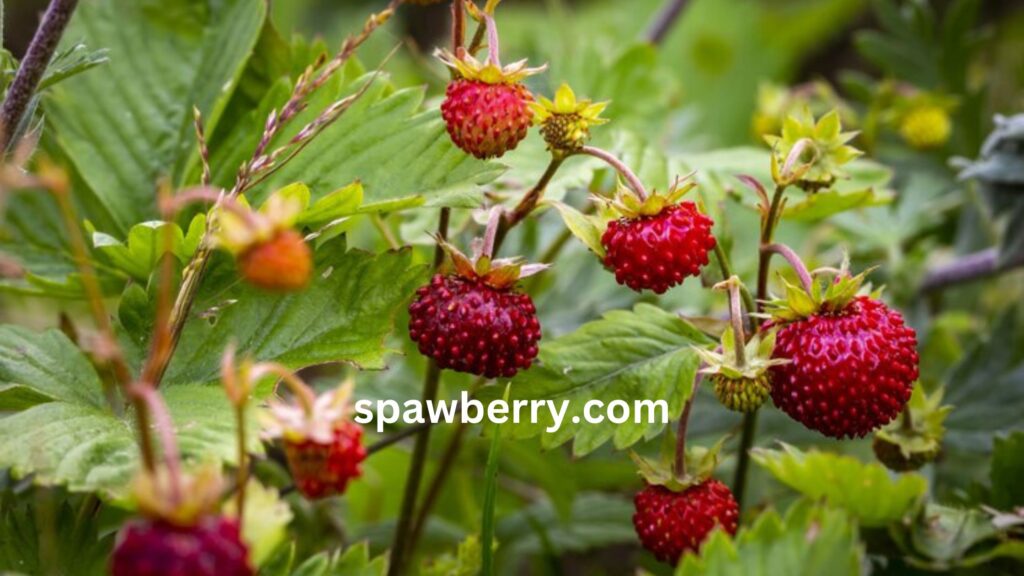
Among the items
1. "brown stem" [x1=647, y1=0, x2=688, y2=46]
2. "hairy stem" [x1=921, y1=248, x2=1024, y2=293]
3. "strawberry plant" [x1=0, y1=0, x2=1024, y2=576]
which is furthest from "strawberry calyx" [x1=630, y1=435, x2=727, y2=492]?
"brown stem" [x1=647, y1=0, x2=688, y2=46]

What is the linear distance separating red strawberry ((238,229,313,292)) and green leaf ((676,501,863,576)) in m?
0.35

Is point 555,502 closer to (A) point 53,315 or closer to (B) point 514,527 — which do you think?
(B) point 514,527

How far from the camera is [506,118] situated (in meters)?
0.97

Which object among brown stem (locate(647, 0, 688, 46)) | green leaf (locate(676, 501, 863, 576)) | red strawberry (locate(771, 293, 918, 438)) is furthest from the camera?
brown stem (locate(647, 0, 688, 46))

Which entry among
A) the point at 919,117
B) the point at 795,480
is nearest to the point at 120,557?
the point at 795,480

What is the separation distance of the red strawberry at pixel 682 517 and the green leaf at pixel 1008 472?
0.34 m

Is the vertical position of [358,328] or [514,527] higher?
Result: [358,328]

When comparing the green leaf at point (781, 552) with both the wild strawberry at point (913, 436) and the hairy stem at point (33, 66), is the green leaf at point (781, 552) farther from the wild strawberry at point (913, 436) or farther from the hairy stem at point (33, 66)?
the hairy stem at point (33, 66)

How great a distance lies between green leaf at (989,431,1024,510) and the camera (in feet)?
3.86

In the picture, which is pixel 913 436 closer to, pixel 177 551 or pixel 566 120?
pixel 566 120

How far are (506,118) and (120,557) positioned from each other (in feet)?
1.58

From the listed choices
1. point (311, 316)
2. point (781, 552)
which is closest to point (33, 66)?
point (311, 316)

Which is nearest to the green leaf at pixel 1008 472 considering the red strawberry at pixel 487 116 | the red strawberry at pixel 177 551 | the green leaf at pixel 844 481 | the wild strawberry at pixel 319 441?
the green leaf at pixel 844 481

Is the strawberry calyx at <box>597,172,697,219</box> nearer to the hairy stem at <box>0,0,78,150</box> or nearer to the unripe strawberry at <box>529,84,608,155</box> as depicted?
the unripe strawberry at <box>529,84,608,155</box>
